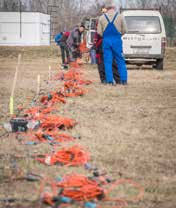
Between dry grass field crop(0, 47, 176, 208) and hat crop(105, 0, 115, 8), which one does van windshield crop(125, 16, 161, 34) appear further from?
dry grass field crop(0, 47, 176, 208)

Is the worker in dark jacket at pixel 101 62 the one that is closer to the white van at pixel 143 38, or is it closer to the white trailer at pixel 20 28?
the white van at pixel 143 38

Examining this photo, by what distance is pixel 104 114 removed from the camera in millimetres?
8328

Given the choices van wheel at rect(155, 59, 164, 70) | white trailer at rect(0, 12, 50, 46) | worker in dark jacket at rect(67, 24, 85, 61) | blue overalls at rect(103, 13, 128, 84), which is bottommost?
white trailer at rect(0, 12, 50, 46)

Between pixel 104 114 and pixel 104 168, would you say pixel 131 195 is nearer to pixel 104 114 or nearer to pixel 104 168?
pixel 104 168

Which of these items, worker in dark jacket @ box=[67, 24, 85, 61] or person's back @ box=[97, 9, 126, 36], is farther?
worker in dark jacket @ box=[67, 24, 85, 61]

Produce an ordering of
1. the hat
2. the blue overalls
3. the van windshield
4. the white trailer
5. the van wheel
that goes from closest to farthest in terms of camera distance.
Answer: the hat → the blue overalls → the van windshield → the van wheel → the white trailer

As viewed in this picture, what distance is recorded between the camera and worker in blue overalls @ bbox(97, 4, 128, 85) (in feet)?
41.9

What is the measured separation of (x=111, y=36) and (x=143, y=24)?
7045 mm

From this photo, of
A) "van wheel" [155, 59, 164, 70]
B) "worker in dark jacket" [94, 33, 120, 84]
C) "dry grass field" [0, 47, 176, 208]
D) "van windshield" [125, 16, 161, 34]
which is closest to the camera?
"dry grass field" [0, 47, 176, 208]

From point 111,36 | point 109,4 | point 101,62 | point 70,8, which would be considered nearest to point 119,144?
point 109,4

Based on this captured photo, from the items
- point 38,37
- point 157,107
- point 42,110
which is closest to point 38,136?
point 42,110

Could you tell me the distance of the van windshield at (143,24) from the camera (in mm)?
19703

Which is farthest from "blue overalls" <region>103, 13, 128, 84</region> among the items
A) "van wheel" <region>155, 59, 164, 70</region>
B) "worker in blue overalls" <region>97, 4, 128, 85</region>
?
"van wheel" <region>155, 59, 164, 70</region>

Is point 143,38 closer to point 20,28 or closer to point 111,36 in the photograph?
point 111,36
